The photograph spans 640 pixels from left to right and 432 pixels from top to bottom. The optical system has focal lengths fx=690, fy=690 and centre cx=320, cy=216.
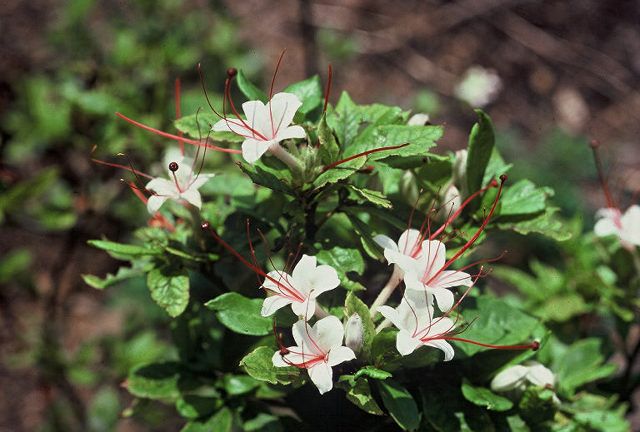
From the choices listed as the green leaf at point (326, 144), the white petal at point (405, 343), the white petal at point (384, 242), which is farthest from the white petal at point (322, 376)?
the green leaf at point (326, 144)

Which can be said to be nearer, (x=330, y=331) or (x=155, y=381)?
(x=330, y=331)

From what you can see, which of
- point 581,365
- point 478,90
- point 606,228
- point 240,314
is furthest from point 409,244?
point 478,90

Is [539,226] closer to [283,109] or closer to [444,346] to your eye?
[444,346]

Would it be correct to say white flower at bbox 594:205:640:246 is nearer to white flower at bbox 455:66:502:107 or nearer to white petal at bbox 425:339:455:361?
white petal at bbox 425:339:455:361

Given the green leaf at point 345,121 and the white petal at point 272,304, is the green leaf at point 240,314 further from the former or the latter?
the green leaf at point 345,121

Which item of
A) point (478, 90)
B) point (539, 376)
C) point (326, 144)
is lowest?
point (478, 90)

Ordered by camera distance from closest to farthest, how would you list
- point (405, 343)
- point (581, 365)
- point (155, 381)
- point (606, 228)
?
1. point (405, 343)
2. point (155, 381)
3. point (606, 228)
4. point (581, 365)
